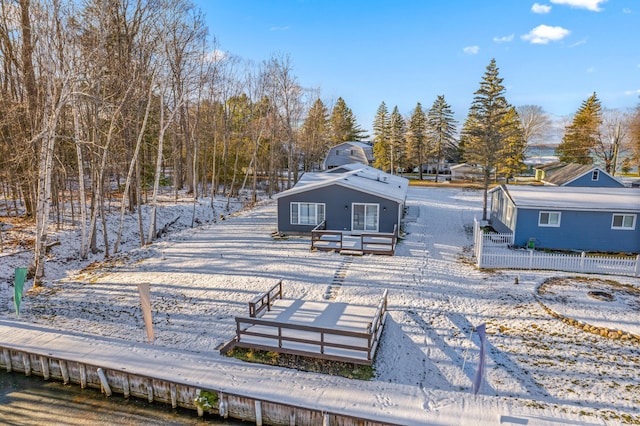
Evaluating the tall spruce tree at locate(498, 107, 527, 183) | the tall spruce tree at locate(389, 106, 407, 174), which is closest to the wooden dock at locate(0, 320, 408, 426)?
the tall spruce tree at locate(498, 107, 527, 183)

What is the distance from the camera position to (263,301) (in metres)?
11.5

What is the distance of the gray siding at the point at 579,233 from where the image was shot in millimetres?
17516

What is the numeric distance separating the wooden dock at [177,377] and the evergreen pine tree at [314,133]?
36.9m

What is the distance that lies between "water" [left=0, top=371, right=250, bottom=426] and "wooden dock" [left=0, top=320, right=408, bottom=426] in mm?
173

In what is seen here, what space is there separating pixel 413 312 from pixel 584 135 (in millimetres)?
44389

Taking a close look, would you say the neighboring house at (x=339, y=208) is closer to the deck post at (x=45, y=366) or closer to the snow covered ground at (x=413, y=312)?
the snow covered ground at (x=413, y=312)

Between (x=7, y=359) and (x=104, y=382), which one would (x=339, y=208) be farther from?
(x=7, y=359)

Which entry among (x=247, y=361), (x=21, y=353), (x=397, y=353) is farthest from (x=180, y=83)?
(x=397, y=353)

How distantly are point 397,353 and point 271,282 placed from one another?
5.68 meters

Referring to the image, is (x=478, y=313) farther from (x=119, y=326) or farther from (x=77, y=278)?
(x=77, y=278)

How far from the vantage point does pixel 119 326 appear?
11.0 m

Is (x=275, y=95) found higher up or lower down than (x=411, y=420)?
higher up

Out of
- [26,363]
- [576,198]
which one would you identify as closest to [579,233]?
[576,198]

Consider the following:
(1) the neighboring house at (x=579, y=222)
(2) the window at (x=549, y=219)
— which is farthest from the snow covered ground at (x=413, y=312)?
(2) the window at (x=549, y=219)
